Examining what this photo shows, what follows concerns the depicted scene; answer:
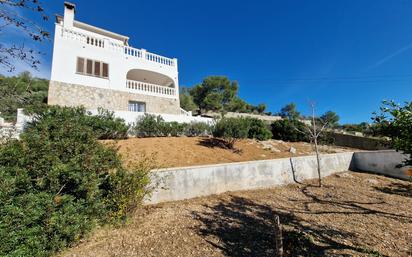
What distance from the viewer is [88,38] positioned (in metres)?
12.4

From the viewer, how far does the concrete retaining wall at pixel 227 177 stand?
555 cm

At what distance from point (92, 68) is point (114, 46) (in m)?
2.54

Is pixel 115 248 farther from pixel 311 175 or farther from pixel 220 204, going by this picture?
pixel 311 175

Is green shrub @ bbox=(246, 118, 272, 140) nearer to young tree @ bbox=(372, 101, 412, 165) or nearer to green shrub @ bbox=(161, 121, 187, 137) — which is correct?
green shrub @ bbox=(161, 121, 187, 137)

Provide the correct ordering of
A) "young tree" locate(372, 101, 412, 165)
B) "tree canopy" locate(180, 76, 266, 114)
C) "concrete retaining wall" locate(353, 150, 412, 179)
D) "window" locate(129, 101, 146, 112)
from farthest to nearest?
"tree canopy" locate(180, 76, 266, 114) < "window" locate(129, 101, 146, 112) < "concrete retaining wall" locate(353, 150, 412, 179) < "young tree" locate(372, 101, 412, 165)

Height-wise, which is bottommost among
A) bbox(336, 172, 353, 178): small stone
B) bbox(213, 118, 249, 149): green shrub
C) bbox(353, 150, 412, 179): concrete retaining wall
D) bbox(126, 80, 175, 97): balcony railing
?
bbox(336, 172, 353, 178): small stone

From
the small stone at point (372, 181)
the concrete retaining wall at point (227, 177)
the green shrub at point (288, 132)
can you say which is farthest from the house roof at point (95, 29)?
the small stone at point (372, 181)

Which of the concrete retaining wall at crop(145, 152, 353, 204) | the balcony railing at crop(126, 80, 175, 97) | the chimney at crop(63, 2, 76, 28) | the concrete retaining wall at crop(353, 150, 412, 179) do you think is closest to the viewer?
the concrete retaining wall at crop(145, 152, 353, 204)

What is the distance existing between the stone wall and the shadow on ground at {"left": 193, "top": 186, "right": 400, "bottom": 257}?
35.6ft

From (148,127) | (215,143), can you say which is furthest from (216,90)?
(148,127)

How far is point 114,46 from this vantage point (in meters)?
13.5

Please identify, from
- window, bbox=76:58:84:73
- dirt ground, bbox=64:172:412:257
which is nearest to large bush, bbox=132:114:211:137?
window, bbox=76:58:84:73

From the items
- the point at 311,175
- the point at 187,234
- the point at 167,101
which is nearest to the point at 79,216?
the point at 187,234

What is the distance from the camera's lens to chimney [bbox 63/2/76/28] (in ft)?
41.2
